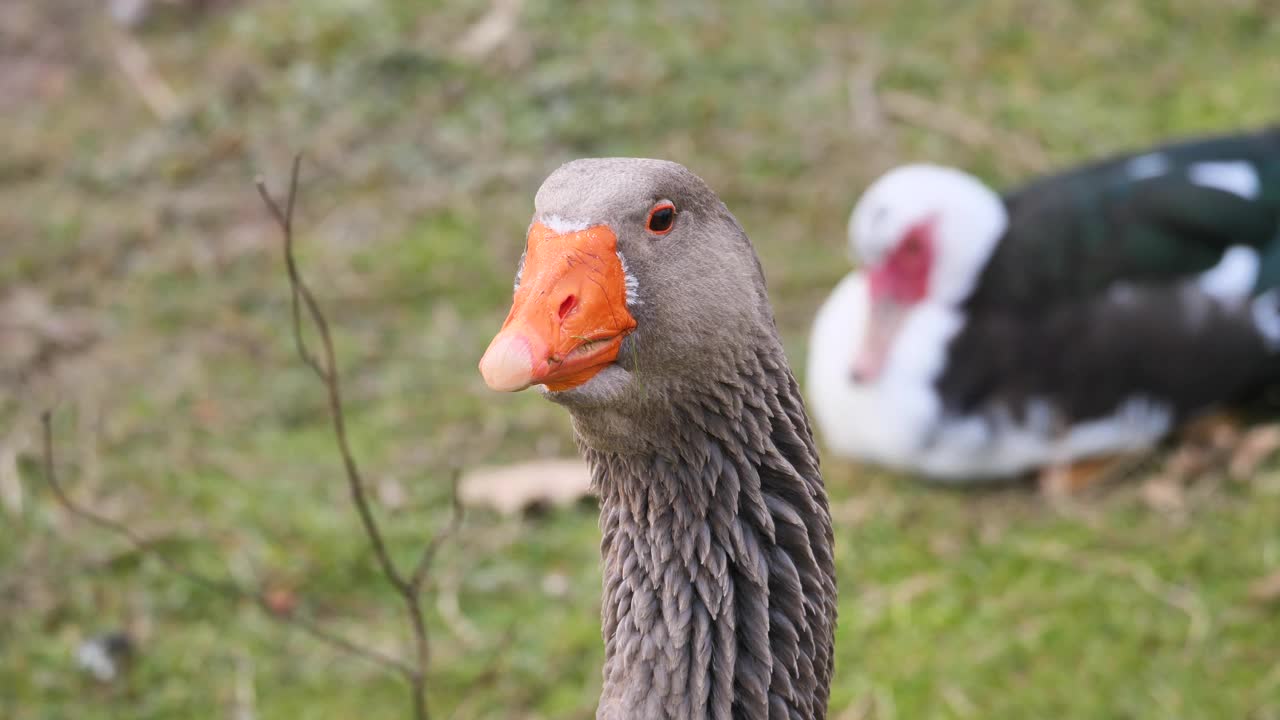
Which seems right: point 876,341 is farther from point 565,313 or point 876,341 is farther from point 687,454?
point 565,313

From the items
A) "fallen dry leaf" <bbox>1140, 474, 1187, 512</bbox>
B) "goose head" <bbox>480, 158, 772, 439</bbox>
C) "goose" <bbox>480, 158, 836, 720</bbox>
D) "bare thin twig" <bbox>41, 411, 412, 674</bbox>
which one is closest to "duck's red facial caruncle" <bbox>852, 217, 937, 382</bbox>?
"fallen dry leaf" <bbox>1140, 474, 1187, 512</bbox>

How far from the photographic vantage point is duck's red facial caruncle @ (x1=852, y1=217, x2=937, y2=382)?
4719 mm

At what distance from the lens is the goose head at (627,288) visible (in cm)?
179

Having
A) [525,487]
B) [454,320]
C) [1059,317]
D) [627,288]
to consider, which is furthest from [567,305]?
[454,320]

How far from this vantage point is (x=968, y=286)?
4773 mm

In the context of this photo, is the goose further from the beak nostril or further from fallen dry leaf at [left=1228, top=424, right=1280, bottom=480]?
fallen dry leaf at [left=1228, top=424, right=1280, bottom=480]

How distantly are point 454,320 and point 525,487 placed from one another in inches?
46.8

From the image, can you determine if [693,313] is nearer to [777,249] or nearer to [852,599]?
[852,599]

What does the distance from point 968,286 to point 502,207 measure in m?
2.27

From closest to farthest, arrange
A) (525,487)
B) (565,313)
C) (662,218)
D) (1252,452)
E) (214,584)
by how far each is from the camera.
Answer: (565,313) → (662,218) → (214,584) → (525,487) → (1252,452)

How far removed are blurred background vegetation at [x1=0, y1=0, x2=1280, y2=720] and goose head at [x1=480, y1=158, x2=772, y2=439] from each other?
6.52 feet

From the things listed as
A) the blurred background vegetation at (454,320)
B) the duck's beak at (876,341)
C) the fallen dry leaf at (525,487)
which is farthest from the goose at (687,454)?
the duck's beak at (876,341)

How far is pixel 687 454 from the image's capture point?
6.55 feet

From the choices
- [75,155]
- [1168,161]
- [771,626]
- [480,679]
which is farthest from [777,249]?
[771,626]
